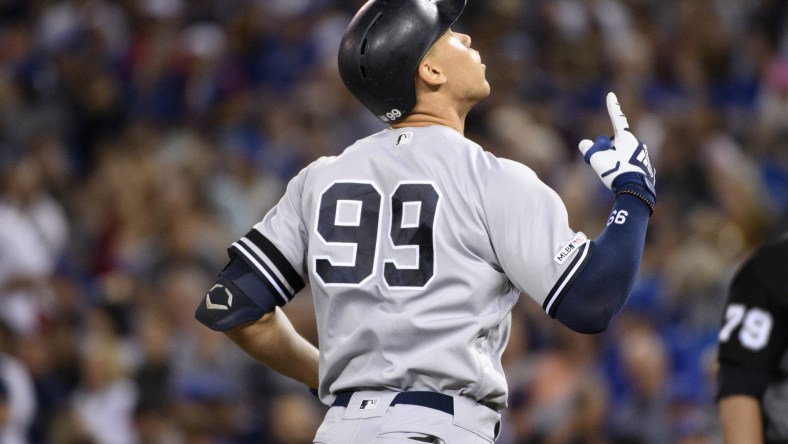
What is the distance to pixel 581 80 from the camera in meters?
9.45

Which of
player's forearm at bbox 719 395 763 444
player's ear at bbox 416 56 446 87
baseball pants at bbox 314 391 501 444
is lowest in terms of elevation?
player's forearm at bbox 719 395 763 444

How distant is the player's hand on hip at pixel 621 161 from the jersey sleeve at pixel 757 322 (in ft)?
2.47

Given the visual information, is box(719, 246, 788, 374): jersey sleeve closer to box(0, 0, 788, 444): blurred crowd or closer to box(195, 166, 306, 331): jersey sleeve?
box(195, 166, 306, 331): jersey sleeve

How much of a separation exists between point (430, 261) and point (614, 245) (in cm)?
43

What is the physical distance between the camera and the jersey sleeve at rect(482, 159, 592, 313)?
114 inches

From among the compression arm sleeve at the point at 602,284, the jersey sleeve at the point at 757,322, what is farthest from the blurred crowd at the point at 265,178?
the compression arm sleeve at the point at 602,284

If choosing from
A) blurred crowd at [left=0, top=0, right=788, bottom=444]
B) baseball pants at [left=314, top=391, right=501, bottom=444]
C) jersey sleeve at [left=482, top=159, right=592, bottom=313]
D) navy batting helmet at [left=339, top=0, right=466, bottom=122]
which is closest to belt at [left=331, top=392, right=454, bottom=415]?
baseball pants at [left=314, top=391, right=501, bottom=444]

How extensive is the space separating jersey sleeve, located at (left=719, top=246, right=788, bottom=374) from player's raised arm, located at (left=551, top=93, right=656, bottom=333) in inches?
29.9

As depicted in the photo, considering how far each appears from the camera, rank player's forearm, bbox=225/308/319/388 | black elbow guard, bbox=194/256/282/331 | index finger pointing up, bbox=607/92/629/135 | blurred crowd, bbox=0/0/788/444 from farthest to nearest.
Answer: blurred crowd, bbox=0/0/788/444, player's forearm, bbox=225/308/319/388, black elbow guard, bbox=194/256/282/331, index finger pointing up, bbox=607/92/629/135

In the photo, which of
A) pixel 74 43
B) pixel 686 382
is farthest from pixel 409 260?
pixel 74 43

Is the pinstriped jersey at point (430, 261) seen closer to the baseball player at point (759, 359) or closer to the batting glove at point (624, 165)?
the batting glove at point (624, 165)

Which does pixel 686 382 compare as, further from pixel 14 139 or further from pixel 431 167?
pixel 14 139

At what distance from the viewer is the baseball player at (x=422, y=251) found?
115 inches

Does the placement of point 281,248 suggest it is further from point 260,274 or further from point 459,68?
point 459,68
